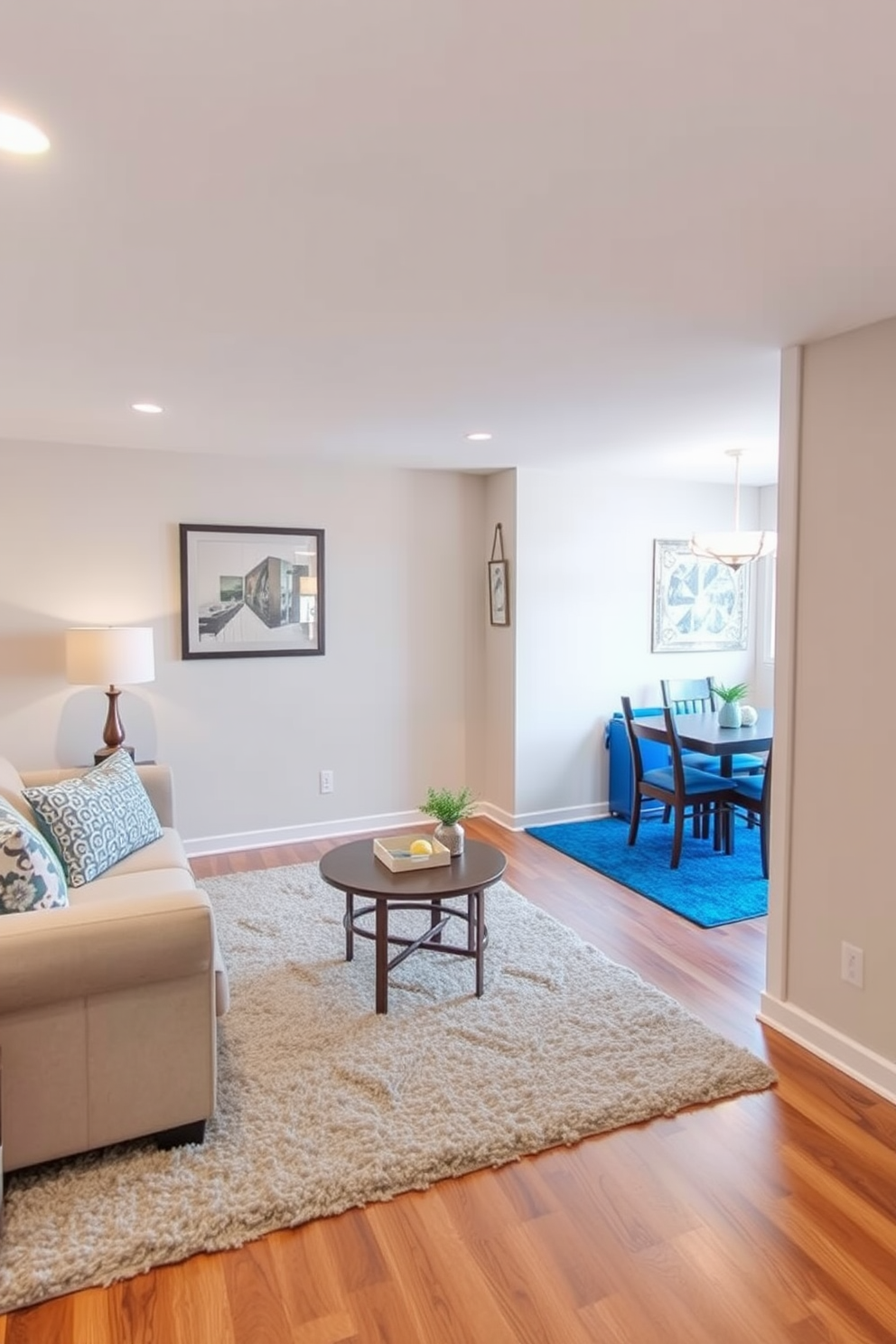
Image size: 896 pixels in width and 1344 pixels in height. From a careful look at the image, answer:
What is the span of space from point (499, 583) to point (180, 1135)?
365cm

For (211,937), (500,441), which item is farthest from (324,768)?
(211,937)

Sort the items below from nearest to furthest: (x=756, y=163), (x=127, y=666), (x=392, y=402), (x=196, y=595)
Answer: (x=756, y=163)
(x=392, y=402)
(x=127, y=666)
(x=196, y=595)

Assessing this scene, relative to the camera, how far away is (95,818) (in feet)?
9.44

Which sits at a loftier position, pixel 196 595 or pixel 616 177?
pixel 616 177

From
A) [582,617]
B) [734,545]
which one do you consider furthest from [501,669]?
[734,545]

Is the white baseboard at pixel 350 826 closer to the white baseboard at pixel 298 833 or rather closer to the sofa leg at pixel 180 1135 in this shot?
the white baseboard at pixel 298 833

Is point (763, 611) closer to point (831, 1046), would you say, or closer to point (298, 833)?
point (298, 833)

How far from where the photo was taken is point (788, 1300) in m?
1.66

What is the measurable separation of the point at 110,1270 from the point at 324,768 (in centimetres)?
325

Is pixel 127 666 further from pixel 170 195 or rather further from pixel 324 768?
pixel 170 195

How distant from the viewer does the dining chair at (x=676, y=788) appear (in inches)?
169

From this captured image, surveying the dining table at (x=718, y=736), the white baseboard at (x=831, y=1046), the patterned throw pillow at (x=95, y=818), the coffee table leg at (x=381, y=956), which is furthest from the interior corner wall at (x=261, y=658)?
the white baseboard at (x=831, y=1046)

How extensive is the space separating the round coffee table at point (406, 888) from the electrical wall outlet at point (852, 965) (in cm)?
115

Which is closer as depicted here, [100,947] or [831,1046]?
[100,947]
